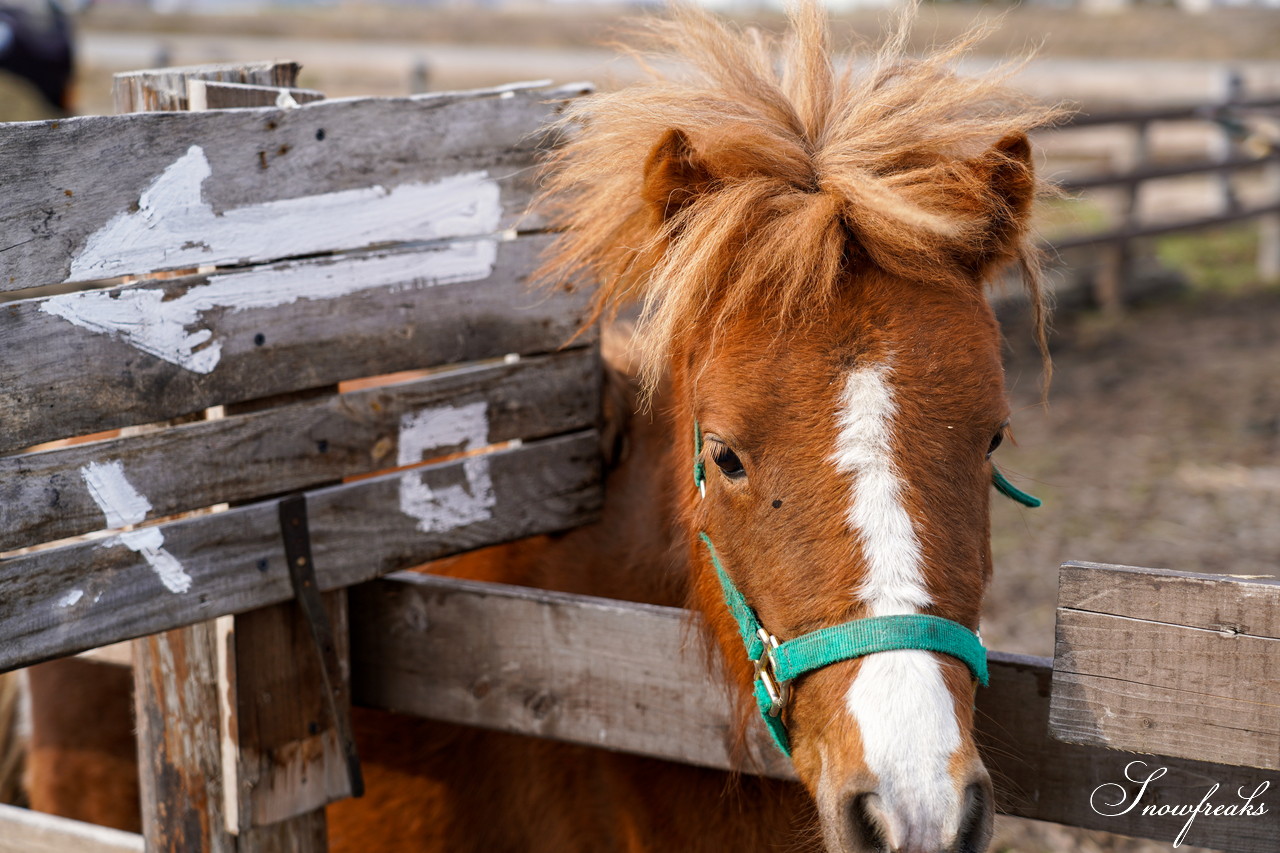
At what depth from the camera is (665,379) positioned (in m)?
2.66

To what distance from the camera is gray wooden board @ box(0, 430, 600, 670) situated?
1.76m

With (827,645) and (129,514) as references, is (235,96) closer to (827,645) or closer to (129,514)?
(129,514)

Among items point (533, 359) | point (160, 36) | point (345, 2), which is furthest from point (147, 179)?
point (345, 2)

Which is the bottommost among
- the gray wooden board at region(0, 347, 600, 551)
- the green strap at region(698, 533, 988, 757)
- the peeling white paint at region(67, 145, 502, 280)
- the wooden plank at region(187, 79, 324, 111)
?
the green strap at region(698, 533, 988, 757)

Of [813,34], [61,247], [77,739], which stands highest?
[813,34]

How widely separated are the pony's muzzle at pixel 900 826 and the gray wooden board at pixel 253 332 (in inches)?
49.7

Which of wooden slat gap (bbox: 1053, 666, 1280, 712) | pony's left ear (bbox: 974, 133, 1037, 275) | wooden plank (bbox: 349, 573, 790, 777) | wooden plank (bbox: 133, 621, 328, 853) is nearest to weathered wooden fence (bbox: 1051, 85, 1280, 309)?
pony's left ear (bbox: 974, 133, 1037, 275)

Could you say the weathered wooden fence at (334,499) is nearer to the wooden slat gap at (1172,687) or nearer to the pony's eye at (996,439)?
the wooden slat gap at (1172,687)

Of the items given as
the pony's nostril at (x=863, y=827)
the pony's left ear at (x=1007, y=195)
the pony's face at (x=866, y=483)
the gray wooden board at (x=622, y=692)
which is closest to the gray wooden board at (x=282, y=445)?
the gray wooden board at (x=622, y=692)

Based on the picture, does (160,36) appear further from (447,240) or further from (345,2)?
(447,240)

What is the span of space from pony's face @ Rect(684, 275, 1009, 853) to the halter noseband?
18 millimetres

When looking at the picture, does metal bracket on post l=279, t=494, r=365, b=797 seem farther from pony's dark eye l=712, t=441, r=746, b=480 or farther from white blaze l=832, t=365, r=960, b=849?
white blaze l=832, t=365, r=960, b=849

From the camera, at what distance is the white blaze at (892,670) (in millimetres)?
1505

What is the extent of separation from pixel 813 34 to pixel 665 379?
868mm
